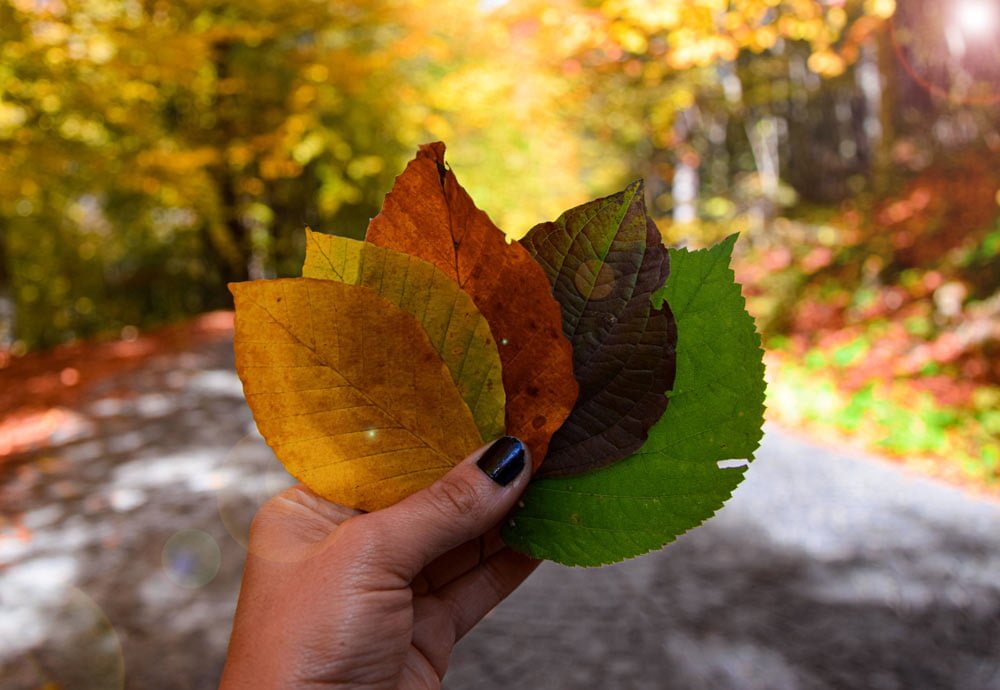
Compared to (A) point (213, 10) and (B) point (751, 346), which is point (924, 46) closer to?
(A) point (213, 10)

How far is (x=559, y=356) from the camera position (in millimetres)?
686

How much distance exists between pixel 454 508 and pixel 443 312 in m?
0.25

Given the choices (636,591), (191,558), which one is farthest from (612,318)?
(191,558)

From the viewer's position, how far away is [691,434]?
72cm

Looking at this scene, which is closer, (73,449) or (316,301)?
(316,301)

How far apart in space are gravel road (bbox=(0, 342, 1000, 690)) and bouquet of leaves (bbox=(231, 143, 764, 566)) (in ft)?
9.70

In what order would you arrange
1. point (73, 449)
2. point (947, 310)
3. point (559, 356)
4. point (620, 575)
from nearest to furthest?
point (559, 356) → point (620, 575) → point (73, 449) → point (947, 310)

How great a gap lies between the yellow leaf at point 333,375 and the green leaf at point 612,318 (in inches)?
5.2

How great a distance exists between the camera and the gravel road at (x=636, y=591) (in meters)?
3.42

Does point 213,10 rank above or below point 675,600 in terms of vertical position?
above

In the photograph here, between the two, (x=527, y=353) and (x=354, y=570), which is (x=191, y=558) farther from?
(x=527, y=353)

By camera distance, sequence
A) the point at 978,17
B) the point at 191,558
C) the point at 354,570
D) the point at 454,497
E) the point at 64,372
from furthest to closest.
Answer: the point at 978,17, the point at 64,372, the point at 191,558, the point at 354,570, the point at 454,497

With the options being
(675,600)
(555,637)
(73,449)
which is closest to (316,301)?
(555,637)

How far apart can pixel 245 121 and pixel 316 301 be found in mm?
9452
